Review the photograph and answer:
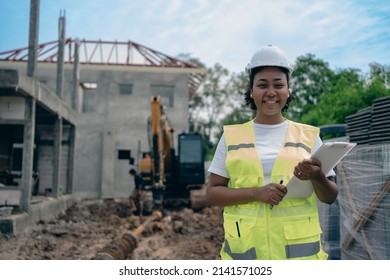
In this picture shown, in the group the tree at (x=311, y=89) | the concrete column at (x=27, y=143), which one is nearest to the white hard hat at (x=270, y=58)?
the concrete column at (x=27, y=143)

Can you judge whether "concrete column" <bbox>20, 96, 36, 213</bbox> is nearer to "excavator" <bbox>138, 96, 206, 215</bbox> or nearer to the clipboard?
"excavator" <bbox>138, 96, 206, 215</bbox>

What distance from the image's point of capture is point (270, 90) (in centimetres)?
179

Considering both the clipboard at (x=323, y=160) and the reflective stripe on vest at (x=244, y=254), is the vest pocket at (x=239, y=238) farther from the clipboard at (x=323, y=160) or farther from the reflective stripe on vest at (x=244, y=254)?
the clipboard at (x=323, y=160)

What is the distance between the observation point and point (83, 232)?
920cm

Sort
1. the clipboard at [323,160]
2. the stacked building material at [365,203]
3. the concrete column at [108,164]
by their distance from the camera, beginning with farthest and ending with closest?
the concrete column at [108,164], the stacked building material at [365,203], the clipboard at [323,160]

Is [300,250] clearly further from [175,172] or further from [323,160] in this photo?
[175,172]

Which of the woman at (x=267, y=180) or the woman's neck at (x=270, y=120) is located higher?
the woman's neck at (x=270, y=120)

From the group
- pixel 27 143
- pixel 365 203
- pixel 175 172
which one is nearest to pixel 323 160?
pixel 365 203

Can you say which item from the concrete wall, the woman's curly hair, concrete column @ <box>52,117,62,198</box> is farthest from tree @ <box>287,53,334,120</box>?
the woman's curly hair

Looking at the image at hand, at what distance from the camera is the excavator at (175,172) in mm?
11320

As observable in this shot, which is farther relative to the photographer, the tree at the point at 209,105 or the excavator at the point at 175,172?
the tree at the point at 209,105

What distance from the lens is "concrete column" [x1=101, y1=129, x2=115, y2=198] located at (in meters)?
17.7

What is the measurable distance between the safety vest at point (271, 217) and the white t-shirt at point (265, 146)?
0.8 inches

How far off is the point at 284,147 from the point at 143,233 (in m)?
7.55
